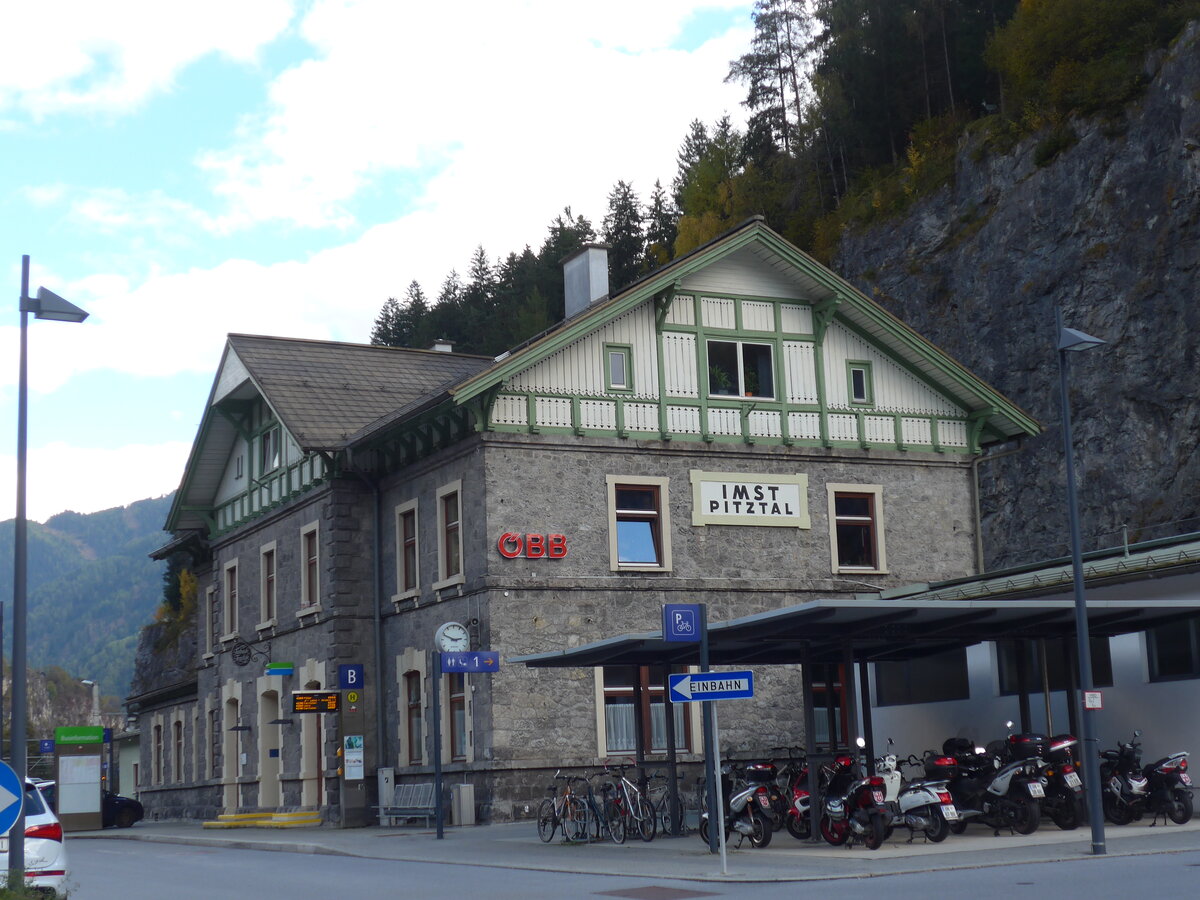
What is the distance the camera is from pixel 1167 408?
134 ft

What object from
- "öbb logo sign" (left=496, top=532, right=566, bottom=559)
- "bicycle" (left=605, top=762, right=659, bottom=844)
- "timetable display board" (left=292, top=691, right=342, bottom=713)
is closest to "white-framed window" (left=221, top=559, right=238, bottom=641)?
"timetable display board" (left=292, top=691, right=342, bottom=713)

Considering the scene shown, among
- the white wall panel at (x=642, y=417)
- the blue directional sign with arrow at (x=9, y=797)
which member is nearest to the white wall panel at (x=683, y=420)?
the white wall panel at (x=642, y=417)

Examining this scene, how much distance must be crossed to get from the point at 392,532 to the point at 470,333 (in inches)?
2113

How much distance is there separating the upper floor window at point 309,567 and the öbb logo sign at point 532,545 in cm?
703

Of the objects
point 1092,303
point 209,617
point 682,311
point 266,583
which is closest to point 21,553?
point 682,311

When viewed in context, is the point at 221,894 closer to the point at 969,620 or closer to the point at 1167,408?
the point at 969,620

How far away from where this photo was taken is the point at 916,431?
1249 inches

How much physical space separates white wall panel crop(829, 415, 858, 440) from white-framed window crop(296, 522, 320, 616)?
11.0 meters

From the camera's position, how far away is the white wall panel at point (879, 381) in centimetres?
3109

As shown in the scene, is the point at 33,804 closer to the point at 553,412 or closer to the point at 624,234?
the point at 553,412

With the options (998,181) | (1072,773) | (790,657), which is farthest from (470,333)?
(1072,773)

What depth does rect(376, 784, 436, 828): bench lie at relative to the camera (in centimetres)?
2783

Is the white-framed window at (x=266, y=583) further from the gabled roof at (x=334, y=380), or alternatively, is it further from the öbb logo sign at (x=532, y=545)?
the öbb logo sign at (x=532, y=545)

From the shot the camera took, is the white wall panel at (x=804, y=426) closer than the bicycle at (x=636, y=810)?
No
